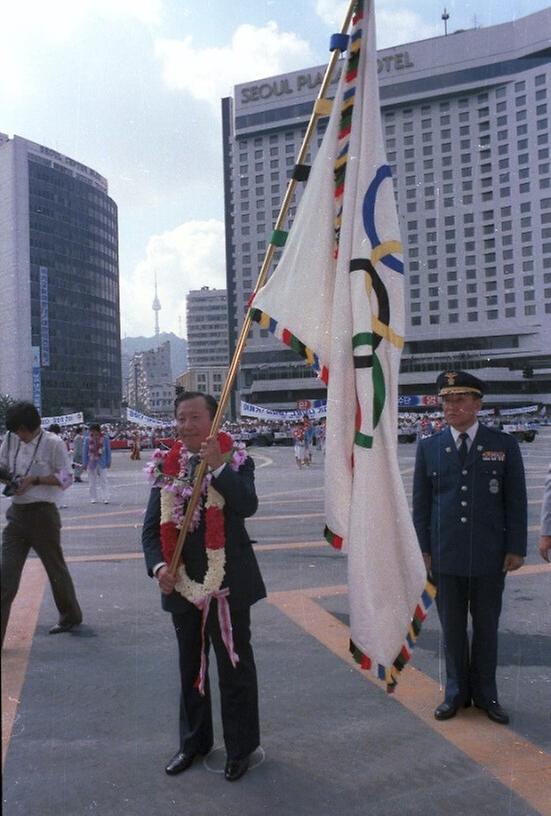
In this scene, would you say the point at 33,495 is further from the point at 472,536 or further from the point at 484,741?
the point at 484,741

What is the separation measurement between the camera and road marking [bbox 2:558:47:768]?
108 cm

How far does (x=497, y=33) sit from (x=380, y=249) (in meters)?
115

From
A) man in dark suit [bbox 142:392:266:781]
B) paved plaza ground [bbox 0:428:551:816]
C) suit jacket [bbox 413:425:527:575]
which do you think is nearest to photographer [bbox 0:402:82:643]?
paved plaza ground [bbox 0:428:551:816]

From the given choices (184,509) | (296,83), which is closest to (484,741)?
(184,509)

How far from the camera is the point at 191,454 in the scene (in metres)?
3.29

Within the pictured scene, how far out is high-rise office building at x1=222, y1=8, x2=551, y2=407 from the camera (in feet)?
325

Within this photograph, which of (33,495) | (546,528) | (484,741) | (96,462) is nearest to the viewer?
(484,741)

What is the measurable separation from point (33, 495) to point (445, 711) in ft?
10.6

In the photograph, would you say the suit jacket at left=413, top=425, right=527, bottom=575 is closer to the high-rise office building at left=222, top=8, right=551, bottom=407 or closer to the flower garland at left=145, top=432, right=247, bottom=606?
the flower garland at left=145, top=432, right=247, bottom=606

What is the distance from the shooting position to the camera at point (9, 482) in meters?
5.04

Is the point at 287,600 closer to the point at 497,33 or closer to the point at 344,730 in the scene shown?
the point at 344,730

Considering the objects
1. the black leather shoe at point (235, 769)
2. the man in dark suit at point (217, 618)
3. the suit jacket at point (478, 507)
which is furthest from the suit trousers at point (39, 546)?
the suit jacket at point (478, 507)

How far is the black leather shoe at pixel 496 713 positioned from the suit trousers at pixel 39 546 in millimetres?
3168

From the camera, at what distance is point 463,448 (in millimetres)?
3850
